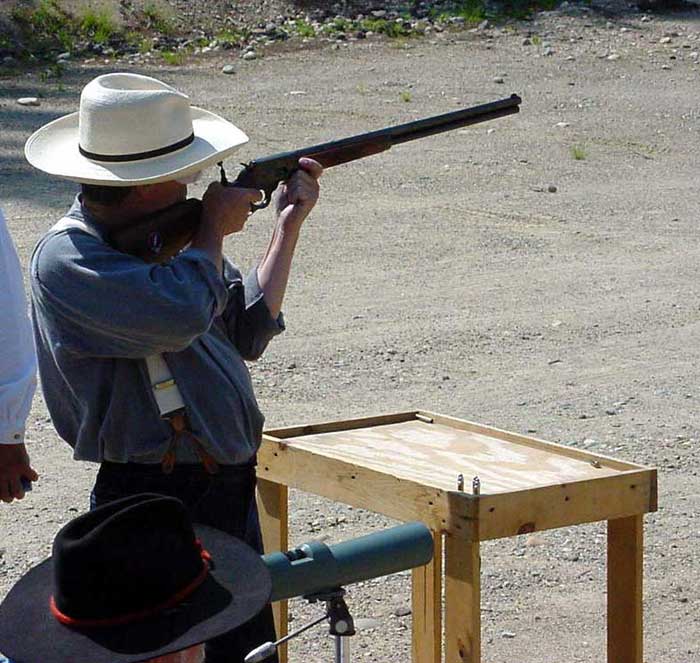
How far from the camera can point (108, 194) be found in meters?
3.41

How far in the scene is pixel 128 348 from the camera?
3.26 m

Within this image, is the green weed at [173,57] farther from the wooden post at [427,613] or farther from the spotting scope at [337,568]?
the spotting scope at [337,568]

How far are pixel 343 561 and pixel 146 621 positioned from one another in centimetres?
52

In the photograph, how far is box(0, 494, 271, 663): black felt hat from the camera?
6.44 feet

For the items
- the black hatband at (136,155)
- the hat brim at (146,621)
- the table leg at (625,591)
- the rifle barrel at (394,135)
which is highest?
the black hatband at (136,155)

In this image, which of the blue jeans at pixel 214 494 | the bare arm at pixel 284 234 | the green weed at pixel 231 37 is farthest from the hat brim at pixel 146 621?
the green weed at pixel 231 37

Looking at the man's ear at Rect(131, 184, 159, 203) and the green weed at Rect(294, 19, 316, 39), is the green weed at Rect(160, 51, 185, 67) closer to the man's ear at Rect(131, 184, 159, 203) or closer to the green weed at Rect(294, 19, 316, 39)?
the green weed at Rect(294, 19, 316, 39)

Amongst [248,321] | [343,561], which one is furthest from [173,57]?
[343,561]

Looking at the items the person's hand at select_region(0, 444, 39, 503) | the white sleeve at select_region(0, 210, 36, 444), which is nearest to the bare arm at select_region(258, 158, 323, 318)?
the white sleeve at select_region(0, 210, 36, 444)

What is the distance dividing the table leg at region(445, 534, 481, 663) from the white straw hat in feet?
3.57

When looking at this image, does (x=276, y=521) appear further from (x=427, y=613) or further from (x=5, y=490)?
(x=5, y=490)

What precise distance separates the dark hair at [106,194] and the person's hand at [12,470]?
2.16ft

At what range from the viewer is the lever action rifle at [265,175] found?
132 inches

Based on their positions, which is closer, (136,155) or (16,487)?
(136,155)
